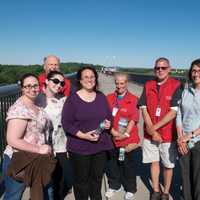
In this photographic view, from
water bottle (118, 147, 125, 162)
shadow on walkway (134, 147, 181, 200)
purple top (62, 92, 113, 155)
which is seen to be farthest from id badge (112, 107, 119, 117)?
shadow on walkway (134, 147, 181, 200)

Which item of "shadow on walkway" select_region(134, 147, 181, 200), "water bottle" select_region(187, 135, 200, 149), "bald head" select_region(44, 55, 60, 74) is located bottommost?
"shadow on walkway" select_region(134, 147, 181, 200)

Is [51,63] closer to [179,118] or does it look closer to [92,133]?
[92,133]

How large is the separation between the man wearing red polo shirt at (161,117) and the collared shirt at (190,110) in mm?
177

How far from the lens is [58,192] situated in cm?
436

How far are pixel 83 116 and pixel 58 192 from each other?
1.30 m

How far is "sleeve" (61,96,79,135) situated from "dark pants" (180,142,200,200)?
59.4 inches

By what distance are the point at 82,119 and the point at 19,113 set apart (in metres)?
0.89

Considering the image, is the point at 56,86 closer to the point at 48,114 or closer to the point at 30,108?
the point at 48,114

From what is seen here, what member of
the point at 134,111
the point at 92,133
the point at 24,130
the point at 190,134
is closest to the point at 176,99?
the point at 190,134

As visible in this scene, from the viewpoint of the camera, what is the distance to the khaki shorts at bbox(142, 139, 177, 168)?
14.6 feet

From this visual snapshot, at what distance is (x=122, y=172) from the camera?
498cm

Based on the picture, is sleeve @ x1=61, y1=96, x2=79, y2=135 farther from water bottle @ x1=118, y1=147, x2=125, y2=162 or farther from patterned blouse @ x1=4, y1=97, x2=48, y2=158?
water bottle @ x1=118, y1=147, x2=125, y2=162

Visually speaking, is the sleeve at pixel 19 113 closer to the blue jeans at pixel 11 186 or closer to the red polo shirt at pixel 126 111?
the blue jeans at pixel 11 186

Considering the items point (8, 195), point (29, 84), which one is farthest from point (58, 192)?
point (29, 84)
